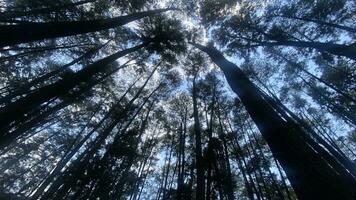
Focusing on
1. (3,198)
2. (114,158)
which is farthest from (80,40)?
(3,198)

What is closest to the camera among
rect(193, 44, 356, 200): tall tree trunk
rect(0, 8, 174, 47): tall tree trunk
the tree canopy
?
rect(193, 44, 356, 200): tall tree trunk

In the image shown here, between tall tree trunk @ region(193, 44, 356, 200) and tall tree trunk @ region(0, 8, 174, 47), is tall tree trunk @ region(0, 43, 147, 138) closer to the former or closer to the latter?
tall tree trunk @ region(0, 8, 174, 47)

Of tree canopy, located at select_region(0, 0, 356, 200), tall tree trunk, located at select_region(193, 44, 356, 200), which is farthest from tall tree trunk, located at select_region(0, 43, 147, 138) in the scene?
tall tree trunk, located at select_region(193, 44, 356, 200)

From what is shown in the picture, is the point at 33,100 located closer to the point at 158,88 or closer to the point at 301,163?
the point at 301,163

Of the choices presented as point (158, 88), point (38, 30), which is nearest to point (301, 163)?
point (38, 30)

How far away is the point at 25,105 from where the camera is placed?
15.1ft

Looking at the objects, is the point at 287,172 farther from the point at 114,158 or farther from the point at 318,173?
the point at 114,158

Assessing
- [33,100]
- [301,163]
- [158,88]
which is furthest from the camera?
[158,88]

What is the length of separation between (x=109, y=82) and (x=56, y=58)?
270 centimetres

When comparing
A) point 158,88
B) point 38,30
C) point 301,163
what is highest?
point 158,88

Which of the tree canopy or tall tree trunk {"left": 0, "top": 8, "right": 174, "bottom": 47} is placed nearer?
tall tree trunk {"left": 0, "top": 8, "right": 174, "bottom": 47}

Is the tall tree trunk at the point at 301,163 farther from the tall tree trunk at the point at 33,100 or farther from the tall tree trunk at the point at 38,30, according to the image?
the tall tree trunk at the point at 33,100

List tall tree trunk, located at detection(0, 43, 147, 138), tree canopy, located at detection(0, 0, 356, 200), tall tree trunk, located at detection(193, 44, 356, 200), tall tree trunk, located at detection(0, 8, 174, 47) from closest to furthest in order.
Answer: tall tree trunk, located at detection(193, 44, 356, 200)
tall tree trunk, located at detection(0, 8, 174, 47)
tall tree trunk, located at detection(0, 43, 147, 138)
tree canopy, located at detection(0, 0, 356, 200)

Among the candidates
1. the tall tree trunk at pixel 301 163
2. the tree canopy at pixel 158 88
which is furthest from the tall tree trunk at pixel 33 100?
the tall tree trunk at pixel 301 163
